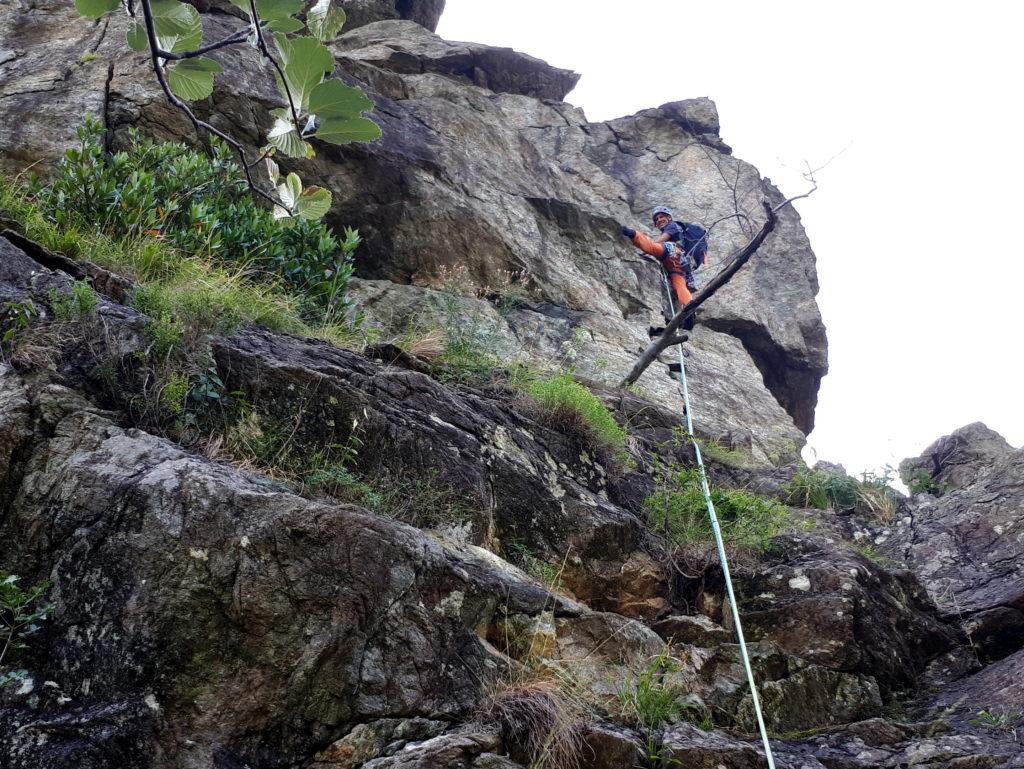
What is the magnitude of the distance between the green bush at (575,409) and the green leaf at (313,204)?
5281 mm

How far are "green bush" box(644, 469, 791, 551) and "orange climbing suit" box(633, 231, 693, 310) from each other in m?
4.69

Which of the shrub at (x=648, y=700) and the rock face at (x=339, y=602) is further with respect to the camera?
the shrub at (x=648, y=700)

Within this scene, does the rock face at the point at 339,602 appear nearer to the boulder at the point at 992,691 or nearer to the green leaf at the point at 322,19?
the boulder at the point at 992,691

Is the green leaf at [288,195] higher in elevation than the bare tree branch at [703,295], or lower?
lower

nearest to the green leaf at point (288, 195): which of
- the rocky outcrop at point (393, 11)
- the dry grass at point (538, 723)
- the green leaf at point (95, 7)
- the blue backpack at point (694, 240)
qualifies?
the green leaf at point (95, 7)

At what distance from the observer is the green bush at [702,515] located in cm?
679

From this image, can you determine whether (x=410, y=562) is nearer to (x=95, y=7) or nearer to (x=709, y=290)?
(x=95, y=7)

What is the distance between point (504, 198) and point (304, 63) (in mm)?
10882

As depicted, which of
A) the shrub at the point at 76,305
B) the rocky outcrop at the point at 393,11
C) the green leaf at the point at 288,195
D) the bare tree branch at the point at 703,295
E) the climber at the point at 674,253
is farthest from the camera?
the rocky outcrop at the point at 393,11

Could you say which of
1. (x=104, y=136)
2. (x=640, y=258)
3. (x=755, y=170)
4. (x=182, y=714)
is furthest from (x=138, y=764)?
(x=755, y=170)

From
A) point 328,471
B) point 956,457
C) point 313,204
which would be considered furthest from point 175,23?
point 956,457

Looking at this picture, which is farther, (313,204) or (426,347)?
(426,347)

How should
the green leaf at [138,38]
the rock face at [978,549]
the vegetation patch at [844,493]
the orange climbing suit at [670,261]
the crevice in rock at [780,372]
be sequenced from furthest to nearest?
the crevice in rock at [780,372], the orange climbing suit at [670,261], the vegetation patch at [844,493], the rock face at [978,549], the green leaf at [138,38]

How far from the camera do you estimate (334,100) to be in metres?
1.57
